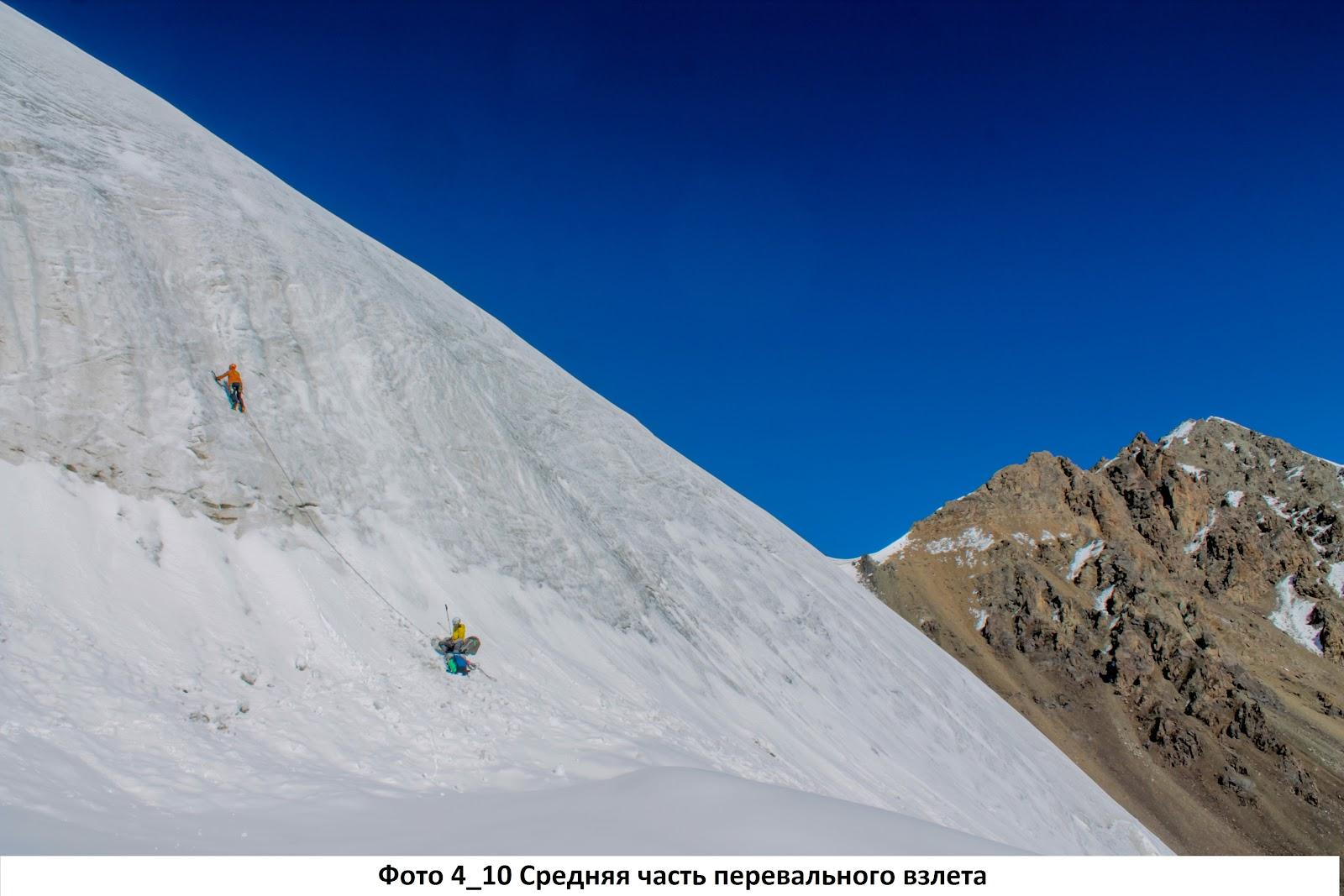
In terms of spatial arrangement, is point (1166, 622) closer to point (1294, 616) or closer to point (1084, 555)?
point (1084, 555)

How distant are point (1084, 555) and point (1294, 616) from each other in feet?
97.3

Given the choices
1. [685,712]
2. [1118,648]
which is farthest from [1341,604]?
[685,712]

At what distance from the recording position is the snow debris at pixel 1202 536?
98438 mm

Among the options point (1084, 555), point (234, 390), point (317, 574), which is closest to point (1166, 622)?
point (1084, 555)

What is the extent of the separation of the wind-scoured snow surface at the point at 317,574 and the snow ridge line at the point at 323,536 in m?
0.10

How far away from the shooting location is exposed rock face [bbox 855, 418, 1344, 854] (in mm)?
61875

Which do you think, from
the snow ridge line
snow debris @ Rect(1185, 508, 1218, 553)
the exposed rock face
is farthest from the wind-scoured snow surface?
snow debris @ Rect(1185, 508, 1218, 553)

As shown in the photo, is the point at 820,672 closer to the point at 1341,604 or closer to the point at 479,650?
the point at 479,650

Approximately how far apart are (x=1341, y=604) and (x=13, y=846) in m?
119

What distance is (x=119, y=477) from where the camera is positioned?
46.8ft

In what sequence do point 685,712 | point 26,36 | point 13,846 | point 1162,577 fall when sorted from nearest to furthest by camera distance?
point 13,846
point 685,712
point 26,36
point 1162,577

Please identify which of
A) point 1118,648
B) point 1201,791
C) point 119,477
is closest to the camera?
point 119,477

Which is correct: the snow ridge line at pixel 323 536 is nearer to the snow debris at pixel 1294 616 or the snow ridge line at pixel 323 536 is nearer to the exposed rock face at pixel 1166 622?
the exposed rock face at pixel 1166 622
